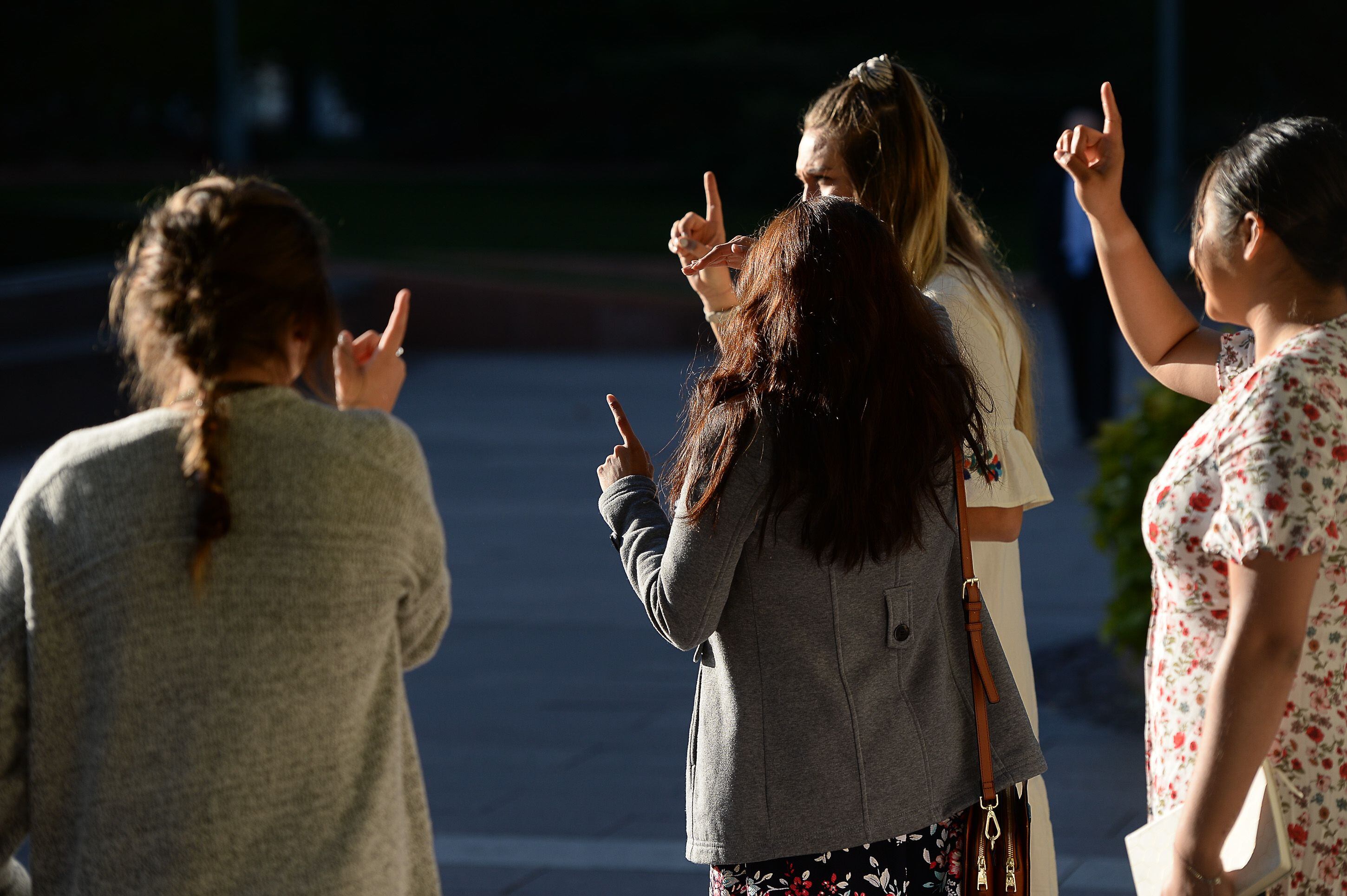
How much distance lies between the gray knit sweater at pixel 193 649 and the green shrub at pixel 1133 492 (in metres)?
3.94

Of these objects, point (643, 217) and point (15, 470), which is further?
point (643, 217)

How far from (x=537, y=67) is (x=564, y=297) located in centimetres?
2343

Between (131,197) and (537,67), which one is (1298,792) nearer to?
(131,197)

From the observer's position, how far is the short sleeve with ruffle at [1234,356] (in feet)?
8.14

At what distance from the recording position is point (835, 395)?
2.17m

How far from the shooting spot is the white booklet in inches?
80.0

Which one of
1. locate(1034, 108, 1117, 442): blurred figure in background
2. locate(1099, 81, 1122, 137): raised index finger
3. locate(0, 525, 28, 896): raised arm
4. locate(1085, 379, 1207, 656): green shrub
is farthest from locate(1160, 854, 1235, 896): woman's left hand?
locate(1034, 108, 1117, 442): blurred figure in background

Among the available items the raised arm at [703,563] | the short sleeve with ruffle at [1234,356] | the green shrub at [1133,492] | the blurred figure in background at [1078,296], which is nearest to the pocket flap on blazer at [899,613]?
the raised arm at [703,563]

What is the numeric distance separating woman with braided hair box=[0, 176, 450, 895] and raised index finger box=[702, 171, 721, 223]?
129 centimetres

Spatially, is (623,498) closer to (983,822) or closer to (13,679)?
(983,822)

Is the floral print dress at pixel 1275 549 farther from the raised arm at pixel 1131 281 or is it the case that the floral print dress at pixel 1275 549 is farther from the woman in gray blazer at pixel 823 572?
the raised arm at pixel 1131 281

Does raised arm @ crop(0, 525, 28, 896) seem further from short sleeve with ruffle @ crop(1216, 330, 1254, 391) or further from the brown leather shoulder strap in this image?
short sleeve with ruffle @ crop(1216, 330, 1254, 391)

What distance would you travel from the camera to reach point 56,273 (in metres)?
13.1

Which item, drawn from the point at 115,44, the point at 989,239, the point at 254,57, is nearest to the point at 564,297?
the point at 989,239
